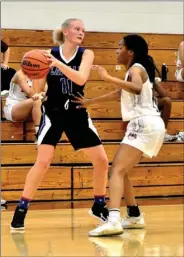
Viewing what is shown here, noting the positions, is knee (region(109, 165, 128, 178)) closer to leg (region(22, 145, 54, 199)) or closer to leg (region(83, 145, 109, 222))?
leg (region(83, 145, 109, 222))

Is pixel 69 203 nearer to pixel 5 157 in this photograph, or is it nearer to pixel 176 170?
pixel 5 157

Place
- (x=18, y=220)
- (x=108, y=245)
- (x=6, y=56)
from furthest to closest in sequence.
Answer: (x=6, y=56) → (x=18, y=220) → (x=108, y=245)

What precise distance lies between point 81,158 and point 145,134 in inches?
101

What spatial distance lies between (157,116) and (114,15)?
478cm

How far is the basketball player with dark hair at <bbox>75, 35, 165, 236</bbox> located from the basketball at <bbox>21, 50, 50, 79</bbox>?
14.1 inches

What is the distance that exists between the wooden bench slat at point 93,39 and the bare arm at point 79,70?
14.3 ft

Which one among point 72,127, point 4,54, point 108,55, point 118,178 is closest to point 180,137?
point 108,55

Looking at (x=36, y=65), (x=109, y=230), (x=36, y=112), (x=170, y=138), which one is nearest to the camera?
(x=109, y=230)

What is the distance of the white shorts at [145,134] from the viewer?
4219 mm

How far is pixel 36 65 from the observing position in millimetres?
4141

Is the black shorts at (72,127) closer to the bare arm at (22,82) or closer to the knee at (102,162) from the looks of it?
the knee at (102,162)

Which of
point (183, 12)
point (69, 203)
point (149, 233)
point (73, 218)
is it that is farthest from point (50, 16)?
point (149, 233)

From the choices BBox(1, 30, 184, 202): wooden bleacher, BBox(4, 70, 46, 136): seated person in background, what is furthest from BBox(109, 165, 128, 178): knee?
BBox(4, 70, 46, 136): seated person in background

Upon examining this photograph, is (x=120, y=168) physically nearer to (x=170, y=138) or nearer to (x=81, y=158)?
(x=81, y=158)
